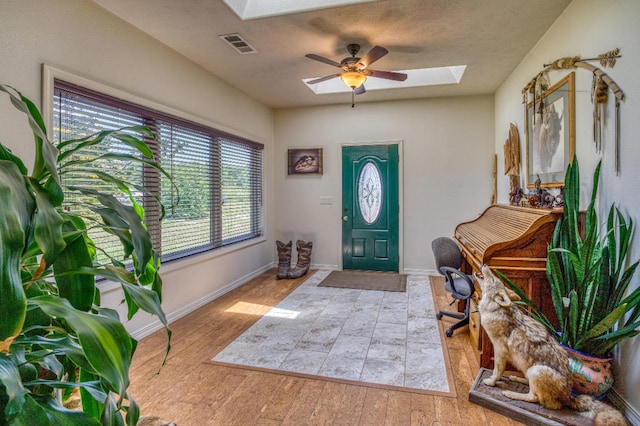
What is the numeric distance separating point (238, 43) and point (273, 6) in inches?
23.9

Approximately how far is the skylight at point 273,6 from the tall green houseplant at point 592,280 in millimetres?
1986

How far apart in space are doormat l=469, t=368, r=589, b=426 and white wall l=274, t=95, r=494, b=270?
3.10m

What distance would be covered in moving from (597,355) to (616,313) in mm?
381

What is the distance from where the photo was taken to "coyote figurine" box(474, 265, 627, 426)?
1.80 m

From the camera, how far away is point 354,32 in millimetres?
2939

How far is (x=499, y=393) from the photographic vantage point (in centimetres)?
202

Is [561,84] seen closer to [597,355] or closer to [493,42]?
[493,42]

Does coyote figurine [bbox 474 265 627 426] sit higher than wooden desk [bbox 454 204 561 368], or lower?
lower

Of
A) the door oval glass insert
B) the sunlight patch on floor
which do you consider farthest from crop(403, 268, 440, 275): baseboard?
the sunlight patch on floor

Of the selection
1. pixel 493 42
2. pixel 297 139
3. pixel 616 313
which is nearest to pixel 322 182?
pixel 297 139

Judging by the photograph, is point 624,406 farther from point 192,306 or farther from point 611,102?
point 192,306

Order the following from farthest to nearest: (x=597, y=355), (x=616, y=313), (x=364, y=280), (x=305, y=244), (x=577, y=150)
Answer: (x=305, y=244)
(x=364, y=280)
(x=577, y=150)
(x=597, y=355)
(x=616, y=313)

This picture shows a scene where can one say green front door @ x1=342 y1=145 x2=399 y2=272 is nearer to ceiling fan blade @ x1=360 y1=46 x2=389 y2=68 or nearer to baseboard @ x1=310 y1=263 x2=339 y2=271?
baseboard @ x1=310 y1=263 x2=339 y2=271

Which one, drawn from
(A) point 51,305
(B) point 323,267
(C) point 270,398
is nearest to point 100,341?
(A) point 51,305
